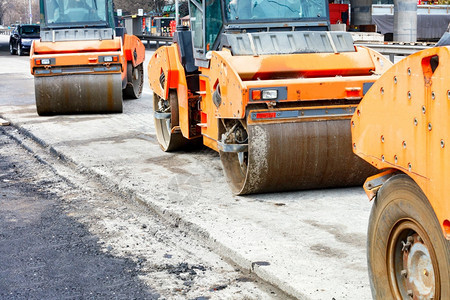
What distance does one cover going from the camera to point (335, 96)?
7172 millimetres

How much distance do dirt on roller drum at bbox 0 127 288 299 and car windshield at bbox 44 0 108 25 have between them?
23.0ft

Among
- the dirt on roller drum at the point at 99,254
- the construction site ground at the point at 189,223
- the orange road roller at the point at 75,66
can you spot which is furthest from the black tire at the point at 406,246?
the orange road roller at the point at 75,66

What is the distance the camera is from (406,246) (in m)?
3.70

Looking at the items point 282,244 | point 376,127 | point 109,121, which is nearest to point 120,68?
point 109,121

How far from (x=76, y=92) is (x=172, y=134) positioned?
4334 millimetres

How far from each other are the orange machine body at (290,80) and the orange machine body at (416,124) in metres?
2.98

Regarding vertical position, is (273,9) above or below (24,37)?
above

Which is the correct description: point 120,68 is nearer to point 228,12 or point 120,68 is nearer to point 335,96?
point 228,12

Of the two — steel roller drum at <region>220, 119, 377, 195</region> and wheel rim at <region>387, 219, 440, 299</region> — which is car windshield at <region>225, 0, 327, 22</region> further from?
wheel rim at <region>387, 219, 440, 299</region>

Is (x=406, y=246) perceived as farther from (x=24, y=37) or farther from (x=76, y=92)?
(x=24, y=37)

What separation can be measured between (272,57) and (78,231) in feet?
8.31

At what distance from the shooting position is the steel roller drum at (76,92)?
13580mm

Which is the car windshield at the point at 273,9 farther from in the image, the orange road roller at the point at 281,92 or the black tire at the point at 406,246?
the black tire at the point at 406,246

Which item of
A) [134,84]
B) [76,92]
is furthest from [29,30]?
[76,92]
